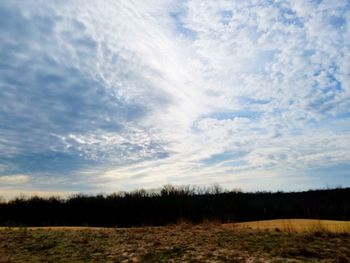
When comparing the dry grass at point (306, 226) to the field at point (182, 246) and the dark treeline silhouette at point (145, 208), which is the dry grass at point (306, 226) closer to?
the field at point (182, 246)

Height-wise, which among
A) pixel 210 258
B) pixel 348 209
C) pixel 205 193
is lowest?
pixel 210 258

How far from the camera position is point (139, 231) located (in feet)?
55.8

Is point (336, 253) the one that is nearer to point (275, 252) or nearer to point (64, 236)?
point (275, 252)

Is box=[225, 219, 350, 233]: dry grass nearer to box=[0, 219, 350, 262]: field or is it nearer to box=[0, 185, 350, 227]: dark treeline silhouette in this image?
box=[0, 219, 350, 262]: field

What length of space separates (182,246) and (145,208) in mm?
27985

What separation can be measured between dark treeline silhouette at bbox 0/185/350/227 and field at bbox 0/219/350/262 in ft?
63.9

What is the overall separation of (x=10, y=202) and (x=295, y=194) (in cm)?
3780

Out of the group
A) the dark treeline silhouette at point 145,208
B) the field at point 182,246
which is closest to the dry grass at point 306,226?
the field at point 182,246

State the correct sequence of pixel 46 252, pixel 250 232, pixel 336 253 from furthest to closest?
pixel 250 232
pixel 46 252
pixel 336 253

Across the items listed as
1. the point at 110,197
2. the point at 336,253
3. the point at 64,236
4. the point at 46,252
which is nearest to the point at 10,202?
the point at 110,197

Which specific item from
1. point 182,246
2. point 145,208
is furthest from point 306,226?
point 145,208

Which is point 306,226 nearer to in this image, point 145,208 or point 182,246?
point 182,246

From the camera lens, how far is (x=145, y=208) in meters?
39.9

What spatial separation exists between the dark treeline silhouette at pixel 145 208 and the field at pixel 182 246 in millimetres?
19473
